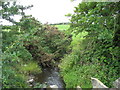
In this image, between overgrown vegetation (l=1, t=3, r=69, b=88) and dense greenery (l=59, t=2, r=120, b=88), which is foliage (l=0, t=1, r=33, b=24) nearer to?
overgrown vegetation (l=1, t=3, r=69, b=88)

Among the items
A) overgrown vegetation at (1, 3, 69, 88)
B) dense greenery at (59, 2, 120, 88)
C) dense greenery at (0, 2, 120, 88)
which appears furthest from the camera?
dense greenery at (59, 2, 120, 88)

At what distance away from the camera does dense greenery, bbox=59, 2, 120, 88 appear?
1781 millimetres

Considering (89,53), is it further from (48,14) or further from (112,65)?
(48,14)

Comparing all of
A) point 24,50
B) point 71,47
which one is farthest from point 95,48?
point 24,50

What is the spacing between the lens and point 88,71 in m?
1.85

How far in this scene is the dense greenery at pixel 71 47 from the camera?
51.0 inches

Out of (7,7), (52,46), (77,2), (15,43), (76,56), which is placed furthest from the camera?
(52,46)

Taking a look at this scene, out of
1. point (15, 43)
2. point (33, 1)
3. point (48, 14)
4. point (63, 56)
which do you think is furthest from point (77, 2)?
point (15, 43)

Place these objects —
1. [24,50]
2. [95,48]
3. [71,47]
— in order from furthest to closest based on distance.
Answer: [71,47], [95,48], [24,50]

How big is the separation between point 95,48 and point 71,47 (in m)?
0.55

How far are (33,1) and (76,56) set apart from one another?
1.05 meters

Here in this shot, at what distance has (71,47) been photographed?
2.55 metres

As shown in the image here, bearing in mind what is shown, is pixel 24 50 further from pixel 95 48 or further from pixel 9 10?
pixel 95 48

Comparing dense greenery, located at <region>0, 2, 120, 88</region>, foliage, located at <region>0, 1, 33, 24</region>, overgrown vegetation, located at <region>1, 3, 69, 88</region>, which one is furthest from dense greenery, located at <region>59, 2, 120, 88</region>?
foliage, located at <region>0, 1, 33, 24</region>
